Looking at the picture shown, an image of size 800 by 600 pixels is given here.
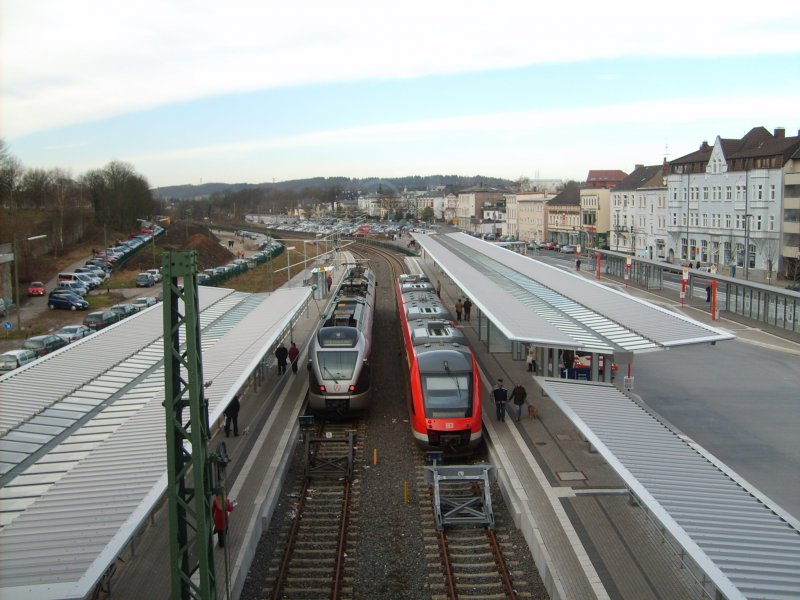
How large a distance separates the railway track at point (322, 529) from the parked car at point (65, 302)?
1143 inches

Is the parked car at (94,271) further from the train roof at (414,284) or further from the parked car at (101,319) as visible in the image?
the train roof at (414,284)

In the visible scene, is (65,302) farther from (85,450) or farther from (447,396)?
(85,450)

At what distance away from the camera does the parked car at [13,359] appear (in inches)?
1022

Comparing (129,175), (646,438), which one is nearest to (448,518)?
(646,438)

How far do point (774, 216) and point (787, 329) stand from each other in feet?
66.9

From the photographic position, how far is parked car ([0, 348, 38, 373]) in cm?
2597

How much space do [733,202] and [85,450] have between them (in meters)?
50.7

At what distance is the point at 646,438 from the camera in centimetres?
1187

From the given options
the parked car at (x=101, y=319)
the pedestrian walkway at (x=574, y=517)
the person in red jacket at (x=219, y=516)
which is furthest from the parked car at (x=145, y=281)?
the person in red jacket at (x=219, y=516)

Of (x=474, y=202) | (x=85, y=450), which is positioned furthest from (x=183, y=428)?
(x=474, y=202)

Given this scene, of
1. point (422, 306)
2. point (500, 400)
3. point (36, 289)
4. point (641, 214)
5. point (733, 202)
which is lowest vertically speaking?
point (500, 400)

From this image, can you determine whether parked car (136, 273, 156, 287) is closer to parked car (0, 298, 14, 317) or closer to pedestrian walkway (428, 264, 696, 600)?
parked car (0, 298, 14, 317)

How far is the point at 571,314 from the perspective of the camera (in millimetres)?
19828

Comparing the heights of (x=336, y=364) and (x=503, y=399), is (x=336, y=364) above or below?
above
